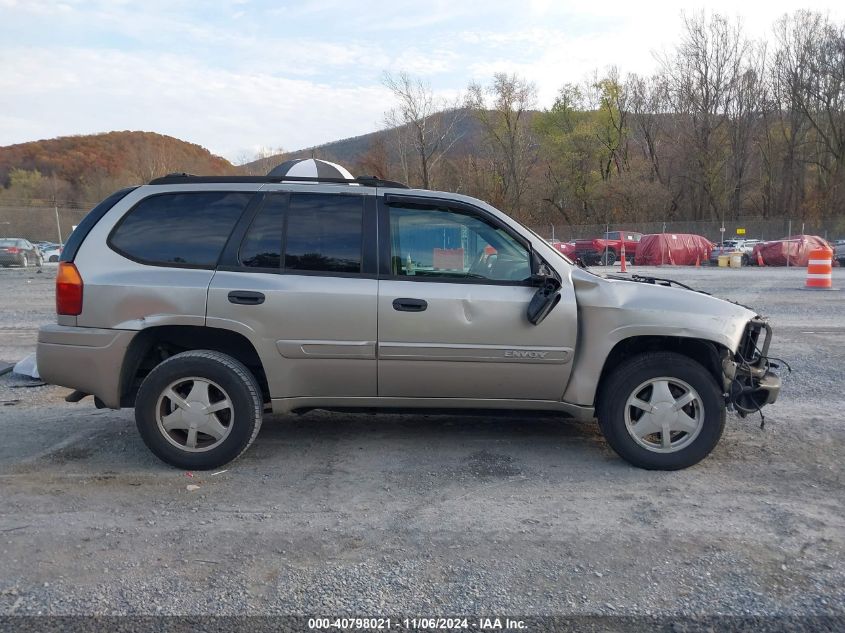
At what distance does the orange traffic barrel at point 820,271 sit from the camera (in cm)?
1766

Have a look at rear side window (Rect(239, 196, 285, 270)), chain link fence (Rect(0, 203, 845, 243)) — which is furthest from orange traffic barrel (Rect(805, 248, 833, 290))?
chain link fence (Rect(0, 203, 845, 243))

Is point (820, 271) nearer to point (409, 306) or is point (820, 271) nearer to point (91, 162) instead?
point (409, 306)

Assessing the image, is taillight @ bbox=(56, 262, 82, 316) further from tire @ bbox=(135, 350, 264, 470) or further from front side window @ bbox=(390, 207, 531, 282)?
front side window @ bbox=(390, 207, 531, 282)

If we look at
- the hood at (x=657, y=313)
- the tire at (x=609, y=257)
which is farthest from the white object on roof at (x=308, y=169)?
the tire at (x=609, y=257)

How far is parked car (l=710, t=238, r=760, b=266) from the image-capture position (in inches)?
1348

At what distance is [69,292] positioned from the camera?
4.58m

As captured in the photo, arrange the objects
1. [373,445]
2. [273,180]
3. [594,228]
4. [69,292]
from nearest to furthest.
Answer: [69,292], [273,180], [373,445], [594,228]

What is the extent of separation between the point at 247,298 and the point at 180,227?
2.42ft

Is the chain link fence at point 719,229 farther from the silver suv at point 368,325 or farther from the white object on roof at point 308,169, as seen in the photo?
the silver suv at point 368,325

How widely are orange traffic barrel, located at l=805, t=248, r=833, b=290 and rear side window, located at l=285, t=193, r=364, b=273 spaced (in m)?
16.5

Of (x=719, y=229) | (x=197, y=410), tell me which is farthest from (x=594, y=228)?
(x=197, y=410)

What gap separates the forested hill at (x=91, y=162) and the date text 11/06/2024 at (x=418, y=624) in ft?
213

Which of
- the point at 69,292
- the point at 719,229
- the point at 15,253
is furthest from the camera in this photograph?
the point at 719,229

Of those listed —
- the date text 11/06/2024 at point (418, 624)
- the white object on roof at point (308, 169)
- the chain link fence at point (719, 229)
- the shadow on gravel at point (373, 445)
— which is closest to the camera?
the date text 11/06/2024 at point (418, 624)
